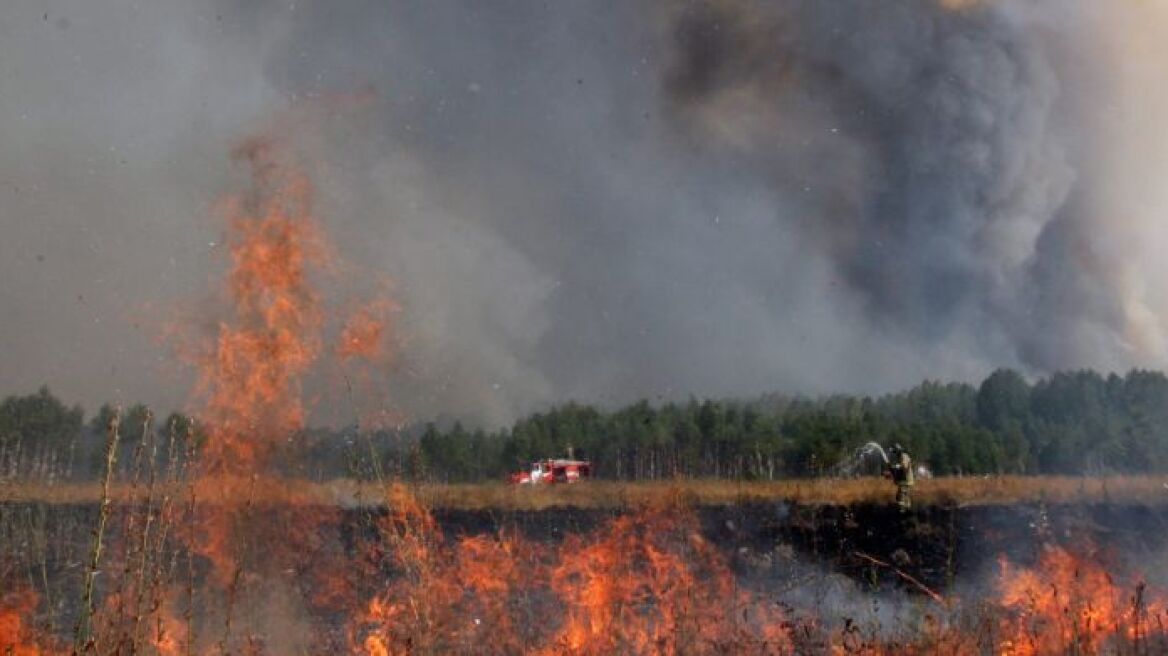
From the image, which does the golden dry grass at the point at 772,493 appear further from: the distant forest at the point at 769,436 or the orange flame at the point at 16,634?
the distant forest at the point at 769,436

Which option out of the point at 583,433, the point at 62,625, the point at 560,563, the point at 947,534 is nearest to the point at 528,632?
the point at 560,563

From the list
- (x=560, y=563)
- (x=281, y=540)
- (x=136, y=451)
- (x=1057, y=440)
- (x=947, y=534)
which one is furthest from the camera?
(x=1057, y=440)

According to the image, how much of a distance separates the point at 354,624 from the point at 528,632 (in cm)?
392

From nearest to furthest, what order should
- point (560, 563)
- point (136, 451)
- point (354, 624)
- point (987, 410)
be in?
point (136, 451) → point (354, 624) → point (560, 563) → point (987, 410)

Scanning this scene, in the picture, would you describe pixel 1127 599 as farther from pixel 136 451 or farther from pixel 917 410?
pixel 917 410

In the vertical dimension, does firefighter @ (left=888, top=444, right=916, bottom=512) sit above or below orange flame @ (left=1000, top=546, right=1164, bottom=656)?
above

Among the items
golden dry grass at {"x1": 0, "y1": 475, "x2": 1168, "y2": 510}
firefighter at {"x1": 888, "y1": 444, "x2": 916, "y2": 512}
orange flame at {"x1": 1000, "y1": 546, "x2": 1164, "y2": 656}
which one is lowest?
orange flame at {"x1": 1000, "y1": 546, "x2": 1164, "y2": 656}

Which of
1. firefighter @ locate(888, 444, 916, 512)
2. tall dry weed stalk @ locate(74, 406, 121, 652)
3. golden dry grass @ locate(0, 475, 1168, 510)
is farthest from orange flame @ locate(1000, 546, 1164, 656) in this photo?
tall dry weed stalk @ locate(74, 406, 121, 652)

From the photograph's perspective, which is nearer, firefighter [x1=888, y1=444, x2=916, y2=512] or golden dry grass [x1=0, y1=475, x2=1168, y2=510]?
firefighter [x1=888, y1=444, x2=916, y2=512]

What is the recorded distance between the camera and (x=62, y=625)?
66.1 feet

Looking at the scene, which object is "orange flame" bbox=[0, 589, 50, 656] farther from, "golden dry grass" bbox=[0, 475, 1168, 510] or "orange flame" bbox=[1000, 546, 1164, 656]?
"orange flame" bbox=[1000, 546, 1164, 656]

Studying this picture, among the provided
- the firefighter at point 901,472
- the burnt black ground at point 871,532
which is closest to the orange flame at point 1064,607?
the burnt black ground at point 871,532

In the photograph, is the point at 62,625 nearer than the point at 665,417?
Yes

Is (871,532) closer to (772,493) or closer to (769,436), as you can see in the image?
(772,493)
